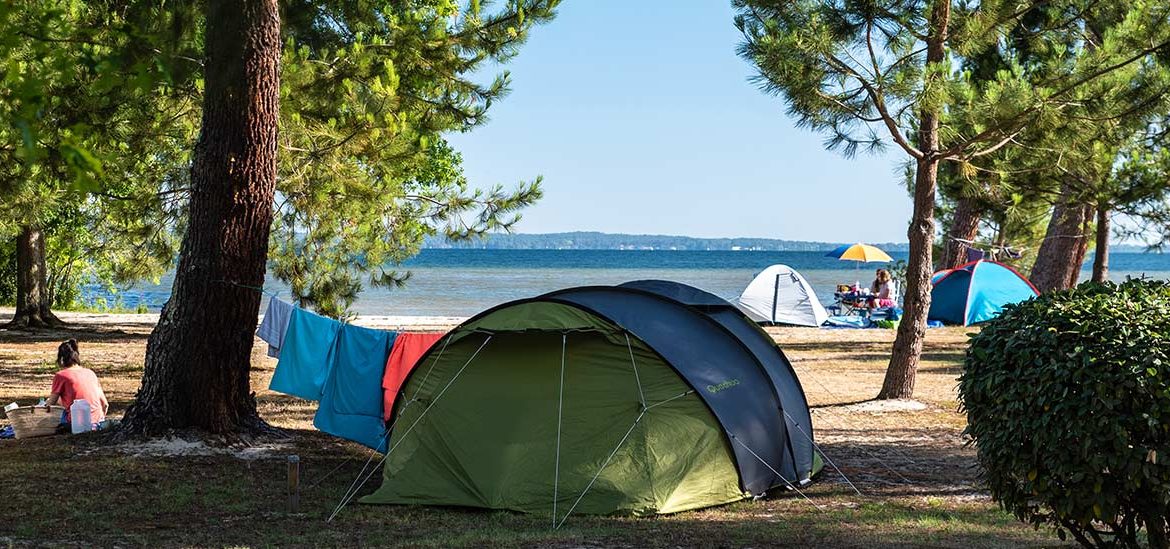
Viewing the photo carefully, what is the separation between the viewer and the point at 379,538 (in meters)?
6.25

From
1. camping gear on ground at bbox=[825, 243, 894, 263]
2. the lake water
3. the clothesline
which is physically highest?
camping gear on ground at bbox=[825, 243, 894, 263]

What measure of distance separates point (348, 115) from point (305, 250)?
11.2 ft

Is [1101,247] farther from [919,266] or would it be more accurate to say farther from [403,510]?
[403,510]

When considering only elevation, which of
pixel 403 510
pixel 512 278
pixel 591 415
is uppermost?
pixel 591 415

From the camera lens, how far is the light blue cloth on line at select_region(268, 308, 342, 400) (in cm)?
957

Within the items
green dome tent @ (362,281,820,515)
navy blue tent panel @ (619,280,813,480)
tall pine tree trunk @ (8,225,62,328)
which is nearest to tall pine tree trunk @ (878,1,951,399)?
navy blue tent panel @ (619,280,813,480)

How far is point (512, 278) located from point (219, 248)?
67784mm

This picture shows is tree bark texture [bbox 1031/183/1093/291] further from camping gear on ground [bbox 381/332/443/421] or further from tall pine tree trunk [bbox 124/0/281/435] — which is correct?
tall pine tree trunk [bbox 124/0/281/435]

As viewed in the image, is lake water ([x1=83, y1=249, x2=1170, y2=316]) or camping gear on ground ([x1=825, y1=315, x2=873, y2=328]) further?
lake water ([x1=83, y1=249, x2=1170, y2=316])

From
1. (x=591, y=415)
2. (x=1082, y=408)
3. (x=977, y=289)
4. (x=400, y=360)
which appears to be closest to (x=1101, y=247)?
(x=977, y=289)

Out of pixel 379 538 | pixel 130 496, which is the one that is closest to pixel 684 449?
pixel 379 538

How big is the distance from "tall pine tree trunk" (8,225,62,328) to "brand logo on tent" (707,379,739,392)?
1573 centimetres

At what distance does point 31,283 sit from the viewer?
19.8 m

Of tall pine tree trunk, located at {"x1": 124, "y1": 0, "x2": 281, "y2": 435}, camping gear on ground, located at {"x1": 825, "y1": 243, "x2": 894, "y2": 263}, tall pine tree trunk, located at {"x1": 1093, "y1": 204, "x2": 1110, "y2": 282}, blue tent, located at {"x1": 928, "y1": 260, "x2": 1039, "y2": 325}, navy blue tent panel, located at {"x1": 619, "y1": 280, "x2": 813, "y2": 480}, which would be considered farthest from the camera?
camping gear on ground, located at {"x1": 825, "y1": 243, "x2": 894, "y2": 263}
